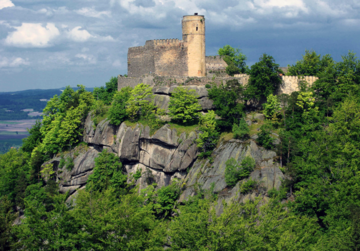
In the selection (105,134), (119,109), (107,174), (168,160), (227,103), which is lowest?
(107,174)

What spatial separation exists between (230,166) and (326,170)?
406 inches

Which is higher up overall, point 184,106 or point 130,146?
point 184,106

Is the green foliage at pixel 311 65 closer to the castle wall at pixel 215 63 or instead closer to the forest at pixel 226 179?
the forest at pixel 226 179

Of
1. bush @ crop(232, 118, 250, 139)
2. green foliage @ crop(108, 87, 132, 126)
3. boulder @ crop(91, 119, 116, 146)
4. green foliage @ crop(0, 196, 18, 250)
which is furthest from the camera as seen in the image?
boulder @ crop(91, 119, 116, 146)

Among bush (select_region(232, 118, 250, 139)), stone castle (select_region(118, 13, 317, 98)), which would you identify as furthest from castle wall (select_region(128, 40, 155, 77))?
bush (select_region(232, 118, 250, 139))

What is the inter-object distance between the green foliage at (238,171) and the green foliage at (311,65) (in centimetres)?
2295

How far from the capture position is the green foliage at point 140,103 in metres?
58.8

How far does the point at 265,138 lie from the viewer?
50.0 m

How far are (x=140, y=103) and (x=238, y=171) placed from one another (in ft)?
61.8

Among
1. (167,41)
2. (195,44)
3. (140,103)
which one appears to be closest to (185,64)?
(195,44)

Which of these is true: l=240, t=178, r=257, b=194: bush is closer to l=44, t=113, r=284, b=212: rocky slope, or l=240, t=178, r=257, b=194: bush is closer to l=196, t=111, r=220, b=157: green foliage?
l=44, t=113, r=284, b=212: rocky slope

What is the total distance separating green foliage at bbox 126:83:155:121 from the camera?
2315 inches

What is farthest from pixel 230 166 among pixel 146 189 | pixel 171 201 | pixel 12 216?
pixel 12 216

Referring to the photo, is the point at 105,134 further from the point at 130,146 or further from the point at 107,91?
the point at 107,91
